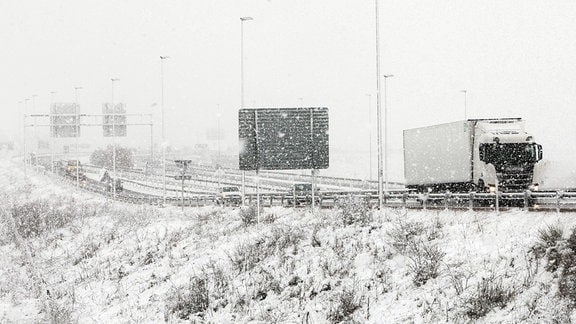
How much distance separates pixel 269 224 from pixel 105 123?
32560 millimetres

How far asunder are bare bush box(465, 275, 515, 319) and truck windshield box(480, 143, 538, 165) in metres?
12.4

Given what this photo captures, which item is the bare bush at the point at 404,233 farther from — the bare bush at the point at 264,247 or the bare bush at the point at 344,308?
the bare bush at the point at 264,247

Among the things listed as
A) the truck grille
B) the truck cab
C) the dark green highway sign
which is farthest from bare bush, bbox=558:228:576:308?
the dark green highway sign

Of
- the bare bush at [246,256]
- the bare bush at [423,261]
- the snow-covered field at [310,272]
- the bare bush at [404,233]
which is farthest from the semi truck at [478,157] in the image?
the bare bush at [246,256]

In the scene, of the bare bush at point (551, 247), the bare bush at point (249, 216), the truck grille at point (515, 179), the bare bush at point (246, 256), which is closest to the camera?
the bare bush at point (551, 247)

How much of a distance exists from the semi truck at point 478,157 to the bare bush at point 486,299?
9088mm

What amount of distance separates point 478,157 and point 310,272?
11.6 metres

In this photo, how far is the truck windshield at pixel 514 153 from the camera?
2544cm

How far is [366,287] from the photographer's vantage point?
650 inches

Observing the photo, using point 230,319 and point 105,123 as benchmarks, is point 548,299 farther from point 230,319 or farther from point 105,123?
point 105,123

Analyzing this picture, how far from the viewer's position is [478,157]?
2656 centimetres

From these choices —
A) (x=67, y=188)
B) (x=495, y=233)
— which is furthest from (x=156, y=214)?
(x=67, y=188)

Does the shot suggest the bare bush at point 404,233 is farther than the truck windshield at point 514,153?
No

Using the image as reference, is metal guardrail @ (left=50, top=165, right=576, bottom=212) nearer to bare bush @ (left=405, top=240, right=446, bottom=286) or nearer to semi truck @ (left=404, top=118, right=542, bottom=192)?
semi truck @ (left=404, top=118, right=542, bottom=192)
